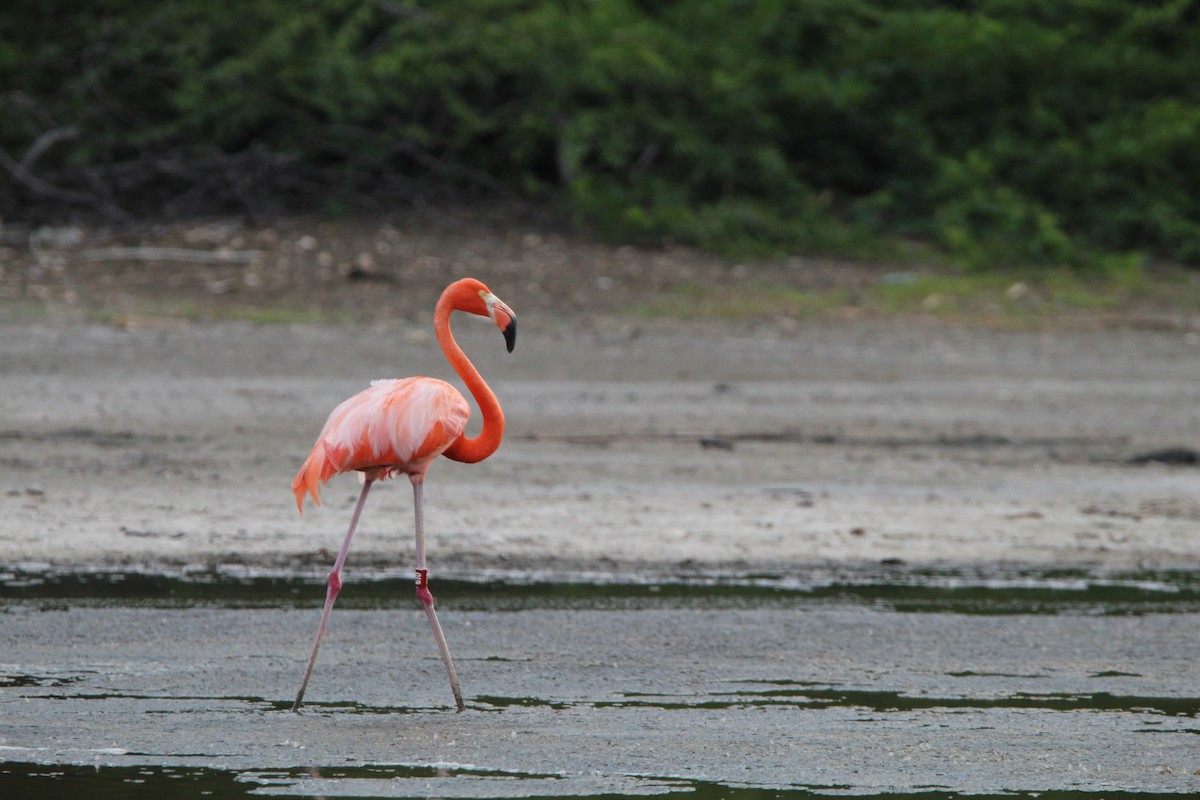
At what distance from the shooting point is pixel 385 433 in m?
5.23

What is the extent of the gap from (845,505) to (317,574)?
3094mm

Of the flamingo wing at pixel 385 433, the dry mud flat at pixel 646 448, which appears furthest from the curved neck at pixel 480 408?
the dry mud flat at pixel 646 448

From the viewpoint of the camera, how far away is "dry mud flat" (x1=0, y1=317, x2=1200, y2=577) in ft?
25.2

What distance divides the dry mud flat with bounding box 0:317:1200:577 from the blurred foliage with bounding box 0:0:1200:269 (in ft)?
9.23

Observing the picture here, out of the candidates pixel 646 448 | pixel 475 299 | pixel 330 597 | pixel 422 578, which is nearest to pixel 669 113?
pixel 646 448

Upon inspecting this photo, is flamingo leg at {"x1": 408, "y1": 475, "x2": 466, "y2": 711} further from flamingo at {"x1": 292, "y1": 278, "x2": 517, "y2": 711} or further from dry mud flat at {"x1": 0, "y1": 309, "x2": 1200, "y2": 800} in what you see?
dry mud flat at {"x1": 0, "y1": 309, "x2": 1200, "y2": 800}

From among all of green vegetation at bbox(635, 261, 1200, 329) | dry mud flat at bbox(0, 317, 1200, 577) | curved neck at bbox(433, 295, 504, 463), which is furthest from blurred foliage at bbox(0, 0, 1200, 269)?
curved neck at bbox(433, 295, 504, 463)

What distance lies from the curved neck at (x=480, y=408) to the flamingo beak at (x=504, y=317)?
0.14m

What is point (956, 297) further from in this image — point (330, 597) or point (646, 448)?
point (330, 597)

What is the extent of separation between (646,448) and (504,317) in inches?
180

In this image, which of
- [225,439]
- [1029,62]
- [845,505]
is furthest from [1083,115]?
[225,439]

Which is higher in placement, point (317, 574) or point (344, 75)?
point (344, 75)

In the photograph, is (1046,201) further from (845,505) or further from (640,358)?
(845,505)

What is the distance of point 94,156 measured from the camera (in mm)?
15359
